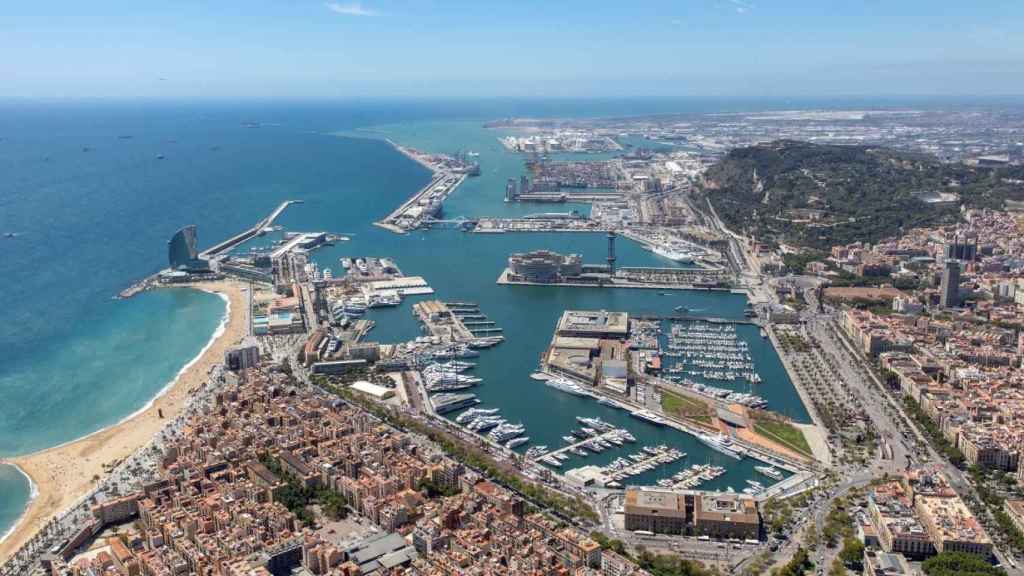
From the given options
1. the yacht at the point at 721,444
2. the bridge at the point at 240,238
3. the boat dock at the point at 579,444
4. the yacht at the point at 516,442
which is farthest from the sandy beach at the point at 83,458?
the bridge at the point at 240,238

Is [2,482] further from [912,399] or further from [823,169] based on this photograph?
[823,169]

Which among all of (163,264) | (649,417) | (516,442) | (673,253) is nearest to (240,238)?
(163,264)

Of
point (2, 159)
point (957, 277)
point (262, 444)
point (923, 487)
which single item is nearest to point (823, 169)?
point (957, 277)

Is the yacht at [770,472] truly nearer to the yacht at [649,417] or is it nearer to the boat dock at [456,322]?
the yacht at [649,417]

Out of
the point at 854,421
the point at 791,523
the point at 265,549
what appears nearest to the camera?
the point at 265,549

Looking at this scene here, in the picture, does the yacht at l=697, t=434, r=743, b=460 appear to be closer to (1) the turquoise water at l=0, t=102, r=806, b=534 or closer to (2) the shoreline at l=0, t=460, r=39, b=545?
(1) the turquoise water at l=0, t=102, r=806, b=534

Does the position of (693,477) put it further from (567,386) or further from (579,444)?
(567,386)
